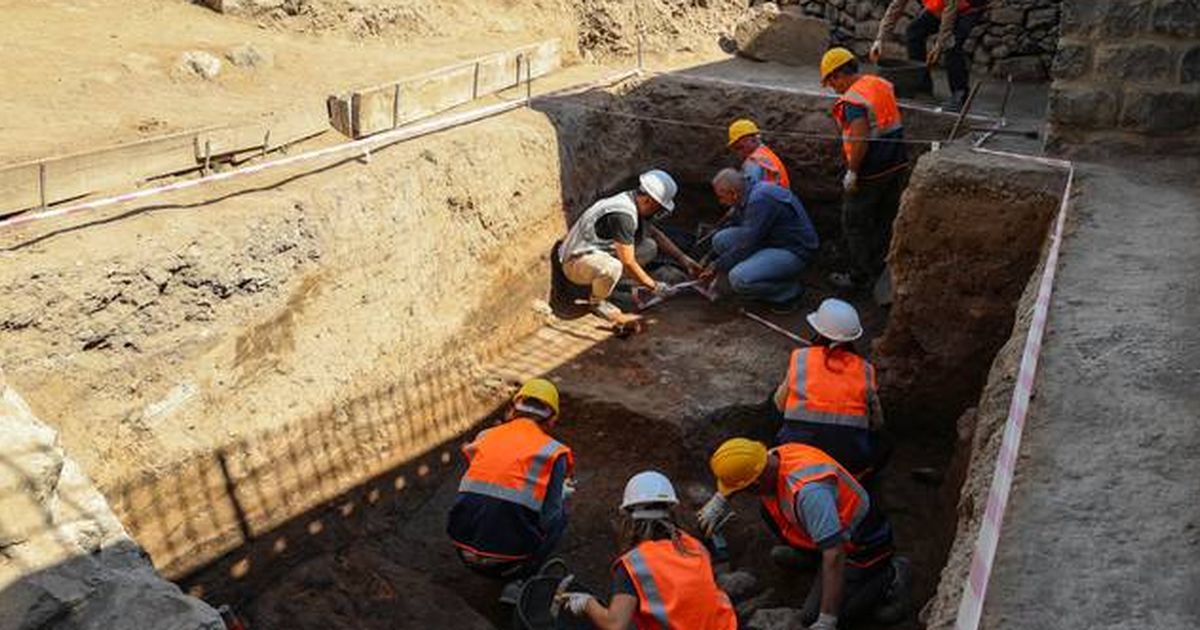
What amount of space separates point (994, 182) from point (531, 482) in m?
3.07

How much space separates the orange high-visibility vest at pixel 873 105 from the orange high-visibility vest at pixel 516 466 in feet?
11.8

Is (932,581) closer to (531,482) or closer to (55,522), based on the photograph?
(531,482)

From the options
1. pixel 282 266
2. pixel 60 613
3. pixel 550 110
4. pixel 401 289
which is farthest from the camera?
pixel 550 110

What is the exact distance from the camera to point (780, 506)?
4.77m

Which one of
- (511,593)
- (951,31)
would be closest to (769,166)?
(951,31)

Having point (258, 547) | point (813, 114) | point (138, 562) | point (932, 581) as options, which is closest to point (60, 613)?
point (138, 562)

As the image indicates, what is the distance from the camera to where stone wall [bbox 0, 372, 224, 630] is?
133 inches

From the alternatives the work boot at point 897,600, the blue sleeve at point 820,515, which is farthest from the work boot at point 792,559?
the blue sleeve at point 820,515

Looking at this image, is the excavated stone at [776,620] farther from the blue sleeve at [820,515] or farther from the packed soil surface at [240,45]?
the packed soil surface at [240,45]

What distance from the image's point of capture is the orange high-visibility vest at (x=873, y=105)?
7.25 m

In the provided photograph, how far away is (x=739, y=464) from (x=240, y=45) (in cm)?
526

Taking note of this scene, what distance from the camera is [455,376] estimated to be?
22.6ft

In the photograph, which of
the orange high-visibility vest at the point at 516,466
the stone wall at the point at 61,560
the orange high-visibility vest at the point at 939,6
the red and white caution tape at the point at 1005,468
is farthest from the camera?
the orange high-visibility vest at the point at 939,6

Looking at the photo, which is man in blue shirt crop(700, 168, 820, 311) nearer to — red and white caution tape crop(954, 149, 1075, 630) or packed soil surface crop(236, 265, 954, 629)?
packed soil surface crop(236, 265, 954, 629)
